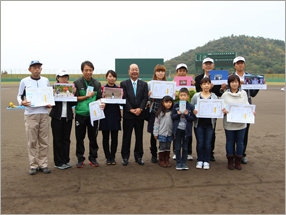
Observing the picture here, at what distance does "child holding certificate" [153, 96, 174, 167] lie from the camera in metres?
5.17

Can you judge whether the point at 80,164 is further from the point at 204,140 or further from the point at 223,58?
the point at 223,58

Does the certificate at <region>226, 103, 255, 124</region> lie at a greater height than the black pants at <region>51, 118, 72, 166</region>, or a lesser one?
greater

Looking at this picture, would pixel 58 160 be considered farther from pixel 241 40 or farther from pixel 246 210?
pixel 241 40

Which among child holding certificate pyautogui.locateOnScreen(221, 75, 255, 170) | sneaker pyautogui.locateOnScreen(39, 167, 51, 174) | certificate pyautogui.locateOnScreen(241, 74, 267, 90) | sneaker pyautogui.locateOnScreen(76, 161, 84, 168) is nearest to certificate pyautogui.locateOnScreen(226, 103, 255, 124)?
child holding certificate pyautogui.locateOnScreen(221, 75, 255, 170)

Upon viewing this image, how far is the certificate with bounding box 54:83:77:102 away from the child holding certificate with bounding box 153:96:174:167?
67.2 inches

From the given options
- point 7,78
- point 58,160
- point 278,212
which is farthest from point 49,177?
point 7,78

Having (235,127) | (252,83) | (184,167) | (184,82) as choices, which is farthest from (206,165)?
(252,83)

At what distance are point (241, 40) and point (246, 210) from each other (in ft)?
423

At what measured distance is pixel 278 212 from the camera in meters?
3.35

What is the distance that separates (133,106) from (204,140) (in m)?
1.60

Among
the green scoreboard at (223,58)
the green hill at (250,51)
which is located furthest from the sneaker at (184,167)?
the green hill at (250,51)

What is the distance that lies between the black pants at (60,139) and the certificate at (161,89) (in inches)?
71.9

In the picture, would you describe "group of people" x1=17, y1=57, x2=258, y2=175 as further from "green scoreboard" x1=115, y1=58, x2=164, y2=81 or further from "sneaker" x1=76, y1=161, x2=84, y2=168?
"green scoreboard" x1=115, y1=58, x2=164, y2=81

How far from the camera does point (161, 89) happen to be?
532cm
